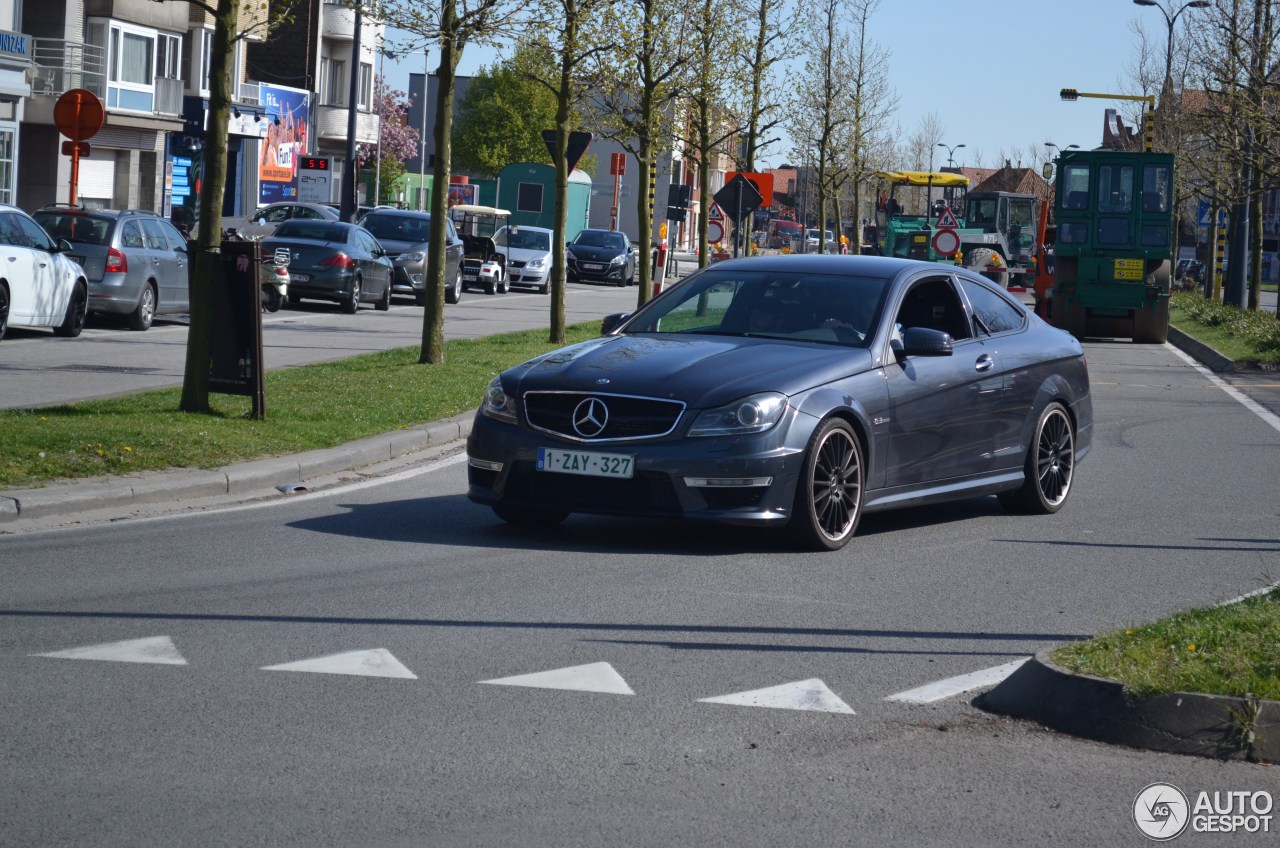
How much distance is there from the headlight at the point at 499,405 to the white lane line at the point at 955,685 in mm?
3285

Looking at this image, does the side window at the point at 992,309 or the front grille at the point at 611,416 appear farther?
the side window at the point at 992,309

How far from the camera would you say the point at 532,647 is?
6.53 meters

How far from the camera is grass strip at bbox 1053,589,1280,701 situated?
5516 millimetres

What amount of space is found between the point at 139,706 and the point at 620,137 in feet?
74.7

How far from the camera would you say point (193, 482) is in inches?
399

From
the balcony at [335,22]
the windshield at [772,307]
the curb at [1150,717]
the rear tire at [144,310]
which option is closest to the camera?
the curb at [1150,717]

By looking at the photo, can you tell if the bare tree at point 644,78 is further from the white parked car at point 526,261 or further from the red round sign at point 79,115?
the white parked car at point 526,261

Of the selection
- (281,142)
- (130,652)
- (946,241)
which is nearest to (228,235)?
(130,652)

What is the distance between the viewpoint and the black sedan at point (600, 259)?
52.8 m

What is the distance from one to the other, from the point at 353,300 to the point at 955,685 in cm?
2453

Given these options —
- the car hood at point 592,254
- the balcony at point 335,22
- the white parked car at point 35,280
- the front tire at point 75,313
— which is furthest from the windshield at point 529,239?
the white parked car at point 35,280

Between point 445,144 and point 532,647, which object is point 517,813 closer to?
point 532,647

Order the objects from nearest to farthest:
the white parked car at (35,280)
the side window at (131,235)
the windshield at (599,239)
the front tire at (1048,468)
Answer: the front tire at (1048,468), the white parked car at (35,280), the side window at (131,235), the windshield at (599,239)

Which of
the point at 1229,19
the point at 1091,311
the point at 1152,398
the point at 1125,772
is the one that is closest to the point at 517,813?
the point at 1125,772
